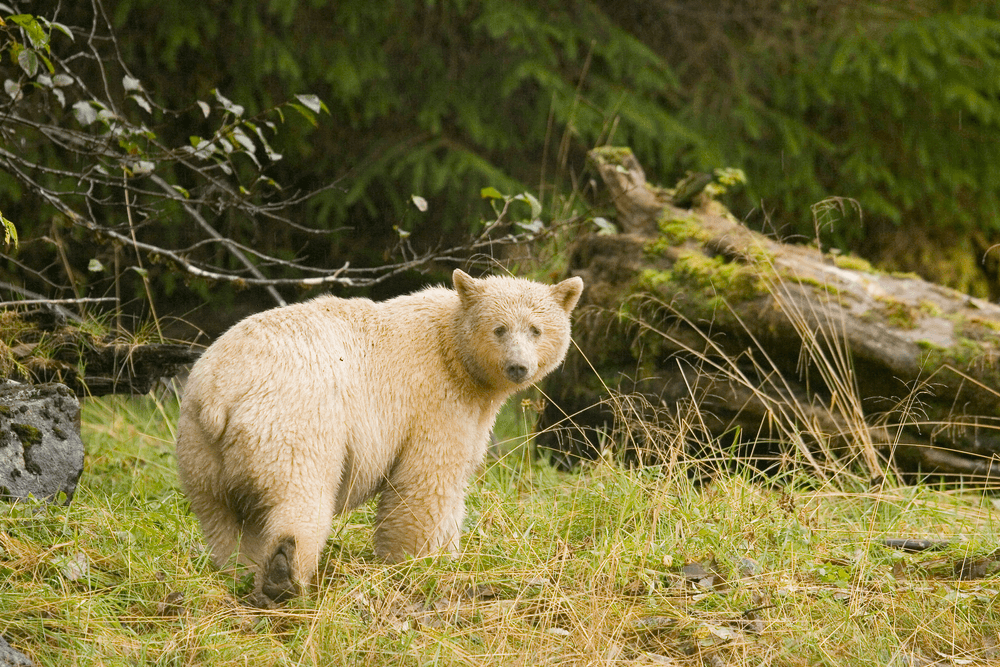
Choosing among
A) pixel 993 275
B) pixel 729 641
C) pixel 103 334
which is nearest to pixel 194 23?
pixel 103 334

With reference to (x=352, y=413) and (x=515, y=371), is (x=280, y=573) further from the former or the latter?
(x=515, y=371)

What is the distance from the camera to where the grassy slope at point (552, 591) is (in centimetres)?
310

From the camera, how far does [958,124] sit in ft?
29.2

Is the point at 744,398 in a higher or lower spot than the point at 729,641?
lower

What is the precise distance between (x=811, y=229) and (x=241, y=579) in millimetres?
7232

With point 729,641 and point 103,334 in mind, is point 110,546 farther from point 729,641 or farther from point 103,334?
point 729,641

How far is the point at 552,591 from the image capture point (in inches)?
136

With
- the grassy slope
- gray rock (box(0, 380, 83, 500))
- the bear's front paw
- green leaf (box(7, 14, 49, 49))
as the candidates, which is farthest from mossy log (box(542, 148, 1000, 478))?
green leaf (box(7, 14, 49, 49))

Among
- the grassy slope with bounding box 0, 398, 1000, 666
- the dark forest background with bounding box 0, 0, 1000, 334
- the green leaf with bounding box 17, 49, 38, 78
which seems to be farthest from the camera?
the dark forest background with bounding box 0, 0, 1000, 334

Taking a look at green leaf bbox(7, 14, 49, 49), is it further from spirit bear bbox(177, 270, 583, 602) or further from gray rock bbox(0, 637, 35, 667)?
gray rock bbox(0, 637, 35, 667)

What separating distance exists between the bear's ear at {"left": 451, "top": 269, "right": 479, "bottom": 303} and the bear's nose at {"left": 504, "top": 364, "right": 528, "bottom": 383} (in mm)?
442

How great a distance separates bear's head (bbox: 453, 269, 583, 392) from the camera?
12.7ft

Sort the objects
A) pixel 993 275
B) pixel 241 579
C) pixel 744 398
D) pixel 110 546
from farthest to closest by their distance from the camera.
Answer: pixel 993 275, pixel 744 398, pixel 110 546, pixel 241 579

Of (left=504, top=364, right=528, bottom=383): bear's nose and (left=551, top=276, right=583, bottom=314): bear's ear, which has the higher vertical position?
(left=551, top=276, right=583, bottom=314): bear's ear
